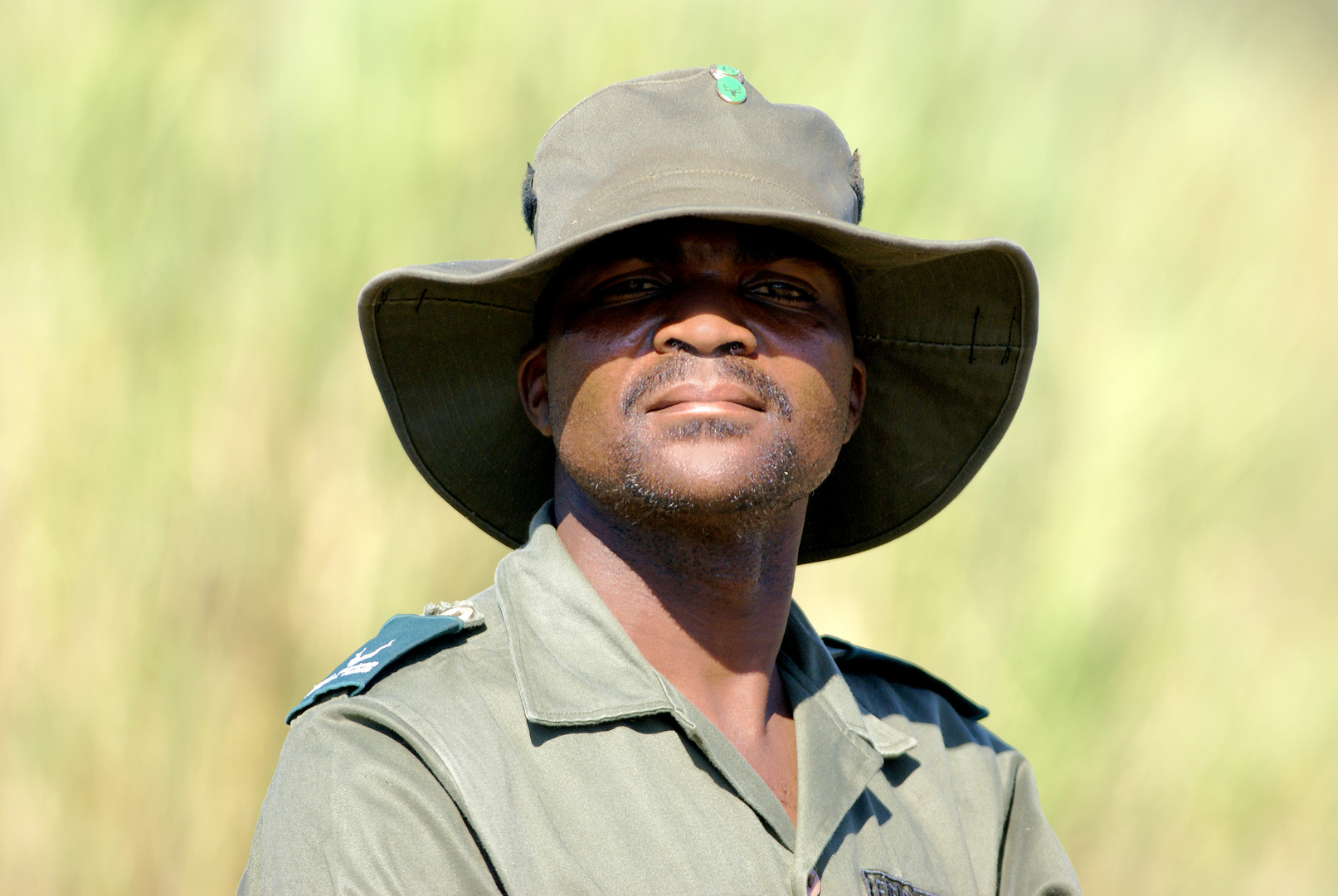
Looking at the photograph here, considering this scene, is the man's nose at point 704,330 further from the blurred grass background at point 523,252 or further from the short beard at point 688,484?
the blurred grass background at point 523,252

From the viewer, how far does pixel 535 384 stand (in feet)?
7.76

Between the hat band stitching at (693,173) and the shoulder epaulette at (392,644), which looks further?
the hat band stitching at (693,173)

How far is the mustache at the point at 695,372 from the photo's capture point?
2.01 m

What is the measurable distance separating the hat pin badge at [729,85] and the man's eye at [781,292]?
0.99ft

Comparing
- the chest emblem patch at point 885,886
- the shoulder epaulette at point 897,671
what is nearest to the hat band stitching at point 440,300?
the shoulder epaulette at point 897,671

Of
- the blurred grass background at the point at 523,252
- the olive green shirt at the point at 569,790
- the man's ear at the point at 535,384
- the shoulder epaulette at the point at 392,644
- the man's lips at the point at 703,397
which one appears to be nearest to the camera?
the olive green shirt at the point at 569,790

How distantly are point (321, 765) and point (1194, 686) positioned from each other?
273 centimetres

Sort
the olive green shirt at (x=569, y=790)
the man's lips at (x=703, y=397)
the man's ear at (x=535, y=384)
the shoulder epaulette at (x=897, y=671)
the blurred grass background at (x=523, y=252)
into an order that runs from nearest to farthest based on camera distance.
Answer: the olive green shirt at (x=569, y=790), the man's lips at (x=703, y=397), the man's ear at (x=535, y=384), the shoulder epaulette at (x=897, y=671), the blurred grass background at (x=523, y=252)

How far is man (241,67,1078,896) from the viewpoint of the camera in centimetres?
174

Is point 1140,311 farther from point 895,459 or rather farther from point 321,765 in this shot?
point 321,765

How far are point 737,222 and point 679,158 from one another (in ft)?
0.44

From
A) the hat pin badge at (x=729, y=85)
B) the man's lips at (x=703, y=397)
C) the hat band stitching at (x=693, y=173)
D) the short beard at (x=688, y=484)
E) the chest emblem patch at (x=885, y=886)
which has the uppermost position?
the hat pin badge at (x=729, y=85)

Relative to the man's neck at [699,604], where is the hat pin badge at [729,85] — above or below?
above

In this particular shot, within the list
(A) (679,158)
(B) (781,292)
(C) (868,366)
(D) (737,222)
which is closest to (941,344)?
(C) (868,366)
